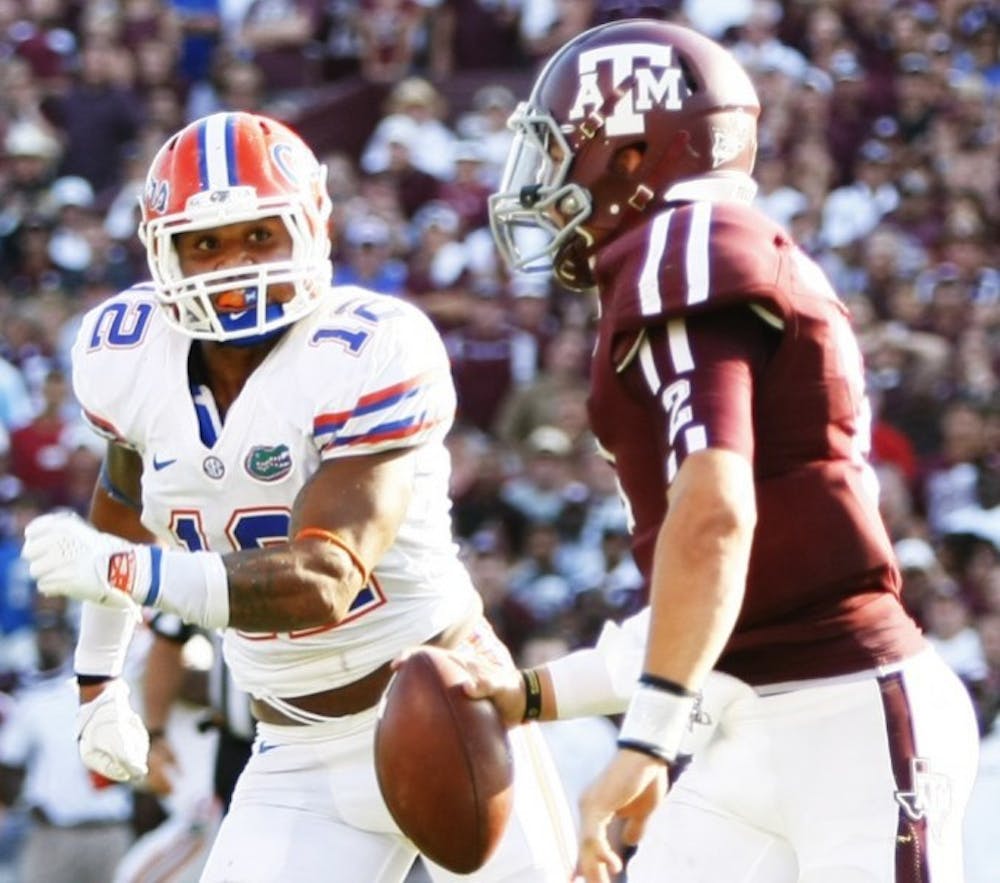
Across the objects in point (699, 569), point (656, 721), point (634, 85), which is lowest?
point (656, 721)

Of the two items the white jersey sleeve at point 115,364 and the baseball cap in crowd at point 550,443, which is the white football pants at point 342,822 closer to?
the white jersey sleeve at point 115,364

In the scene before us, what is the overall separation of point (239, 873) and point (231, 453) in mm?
749

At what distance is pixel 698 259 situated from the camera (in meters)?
3.17

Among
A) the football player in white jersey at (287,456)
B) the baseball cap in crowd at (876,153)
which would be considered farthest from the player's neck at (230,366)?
the baseball cap in crowd at (876,153)

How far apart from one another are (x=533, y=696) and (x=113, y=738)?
3.79 feet

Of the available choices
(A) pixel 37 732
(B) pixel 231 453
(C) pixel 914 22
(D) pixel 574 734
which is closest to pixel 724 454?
(B) pixel 231 453

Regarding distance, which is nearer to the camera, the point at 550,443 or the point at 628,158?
the point at 628,158

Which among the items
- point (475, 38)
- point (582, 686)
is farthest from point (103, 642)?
point (475, 38)

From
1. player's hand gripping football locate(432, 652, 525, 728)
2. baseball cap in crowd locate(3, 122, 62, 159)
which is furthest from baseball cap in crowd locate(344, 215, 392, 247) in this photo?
player's hand gripping football locate(432, 652, 525, 728)

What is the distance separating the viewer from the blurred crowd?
8.81 meters

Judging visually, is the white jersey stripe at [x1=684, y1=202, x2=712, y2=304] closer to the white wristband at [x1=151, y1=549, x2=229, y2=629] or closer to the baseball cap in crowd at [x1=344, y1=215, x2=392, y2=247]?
the white wristband at [x1=151, y1=549, x2=229, y2=629]

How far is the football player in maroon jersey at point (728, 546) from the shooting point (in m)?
3.04

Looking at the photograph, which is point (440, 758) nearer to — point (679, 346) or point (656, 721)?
point (656, 721)

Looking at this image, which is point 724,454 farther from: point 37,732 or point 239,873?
point 37,732
